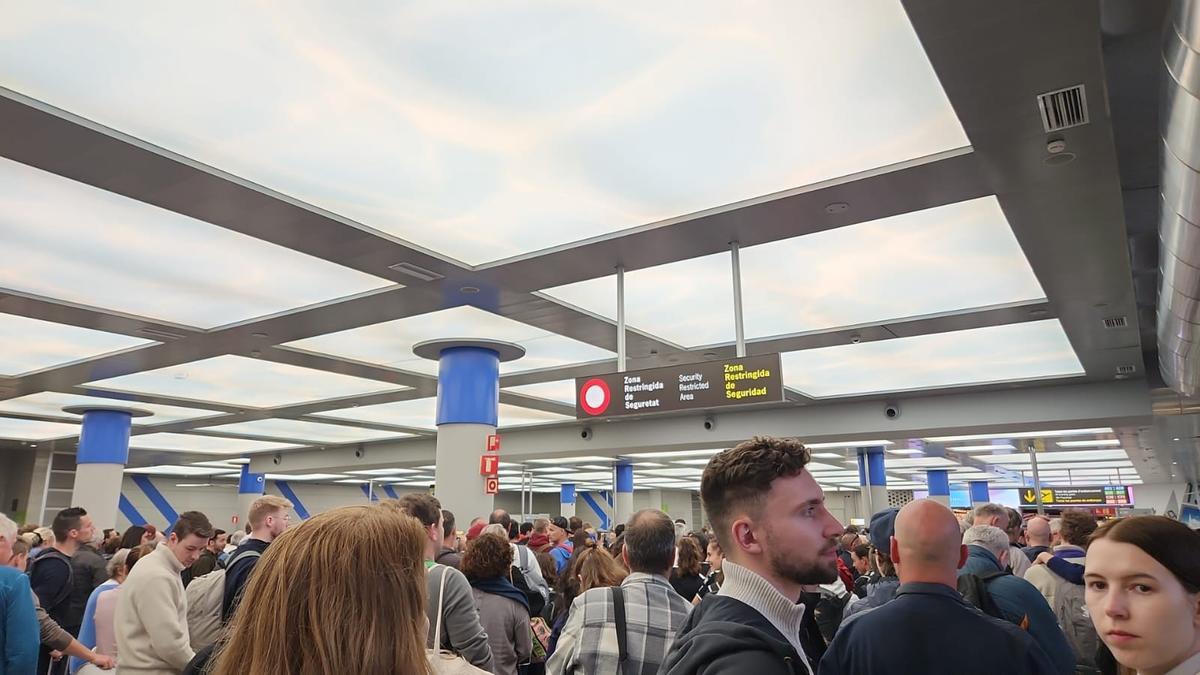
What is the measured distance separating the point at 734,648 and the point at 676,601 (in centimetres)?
183

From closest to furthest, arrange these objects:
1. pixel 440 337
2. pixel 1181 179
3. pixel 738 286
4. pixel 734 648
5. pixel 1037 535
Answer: pixel 734 648 < pixel 1181 179 < pixel 1037 535 < pixel 738 286 < pixel 440 337

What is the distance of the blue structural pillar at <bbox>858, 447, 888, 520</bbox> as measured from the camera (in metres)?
18.2

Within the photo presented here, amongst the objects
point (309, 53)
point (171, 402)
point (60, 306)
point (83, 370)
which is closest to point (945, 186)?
point (309, 53)

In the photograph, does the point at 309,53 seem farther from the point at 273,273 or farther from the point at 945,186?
the point at 945,186

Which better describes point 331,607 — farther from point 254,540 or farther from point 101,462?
point 101,462

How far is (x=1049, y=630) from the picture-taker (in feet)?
10.4

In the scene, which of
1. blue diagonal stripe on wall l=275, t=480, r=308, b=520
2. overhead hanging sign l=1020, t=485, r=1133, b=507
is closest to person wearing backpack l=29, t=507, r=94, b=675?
overhead hanging sign l=1020, t=485, r=1133, b=507

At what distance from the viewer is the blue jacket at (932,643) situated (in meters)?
Result: 1.98

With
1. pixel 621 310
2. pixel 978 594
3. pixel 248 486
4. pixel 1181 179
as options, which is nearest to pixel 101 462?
pixel 248 486

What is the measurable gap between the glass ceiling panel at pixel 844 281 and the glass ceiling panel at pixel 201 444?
14339 millimetres

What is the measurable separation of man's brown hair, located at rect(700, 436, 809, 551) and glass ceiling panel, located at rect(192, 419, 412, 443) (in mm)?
15071

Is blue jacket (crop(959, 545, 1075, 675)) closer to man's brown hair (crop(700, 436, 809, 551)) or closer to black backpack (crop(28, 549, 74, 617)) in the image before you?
man's brown hair (crop(700, 436, 809, 551))

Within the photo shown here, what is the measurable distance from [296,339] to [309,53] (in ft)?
18.6

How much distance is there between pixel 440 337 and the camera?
8984 mm
